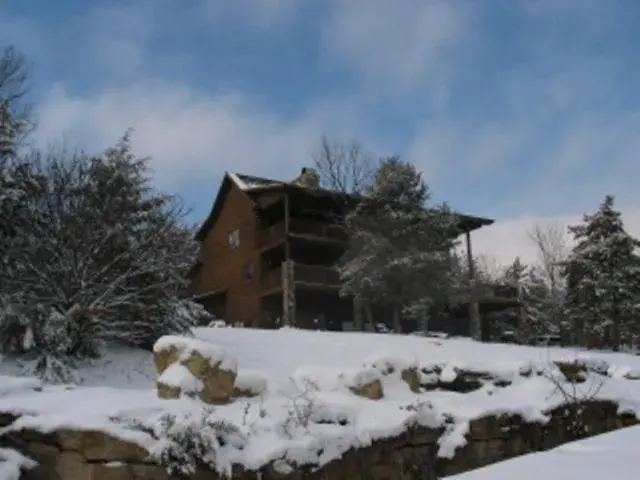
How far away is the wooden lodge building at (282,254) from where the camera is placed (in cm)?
2705

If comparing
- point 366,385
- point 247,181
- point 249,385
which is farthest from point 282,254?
point 249,385

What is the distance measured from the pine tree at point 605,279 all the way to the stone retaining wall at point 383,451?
17.6 metres

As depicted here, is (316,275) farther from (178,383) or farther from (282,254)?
(178,383)

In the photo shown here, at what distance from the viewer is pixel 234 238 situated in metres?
32.7

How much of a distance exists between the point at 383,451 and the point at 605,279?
2201 centimetres

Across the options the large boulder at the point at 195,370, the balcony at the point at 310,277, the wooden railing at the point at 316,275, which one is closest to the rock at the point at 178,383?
the large boulder at the point at 195,370

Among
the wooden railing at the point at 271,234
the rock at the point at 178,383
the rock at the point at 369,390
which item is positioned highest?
the wooden railing at the point at 271,234

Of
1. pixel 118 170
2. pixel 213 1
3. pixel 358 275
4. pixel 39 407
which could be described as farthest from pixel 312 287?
pixel 39 407

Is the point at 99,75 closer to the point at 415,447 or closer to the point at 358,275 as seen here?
the point at 415,447

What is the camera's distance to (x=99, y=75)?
1318 centimetres

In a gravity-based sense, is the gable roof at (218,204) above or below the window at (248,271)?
above

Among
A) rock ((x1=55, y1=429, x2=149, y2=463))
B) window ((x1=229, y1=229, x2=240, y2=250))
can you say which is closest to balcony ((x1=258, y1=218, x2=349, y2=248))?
window ((x1=229, y1=229, x2=240, y2=250))

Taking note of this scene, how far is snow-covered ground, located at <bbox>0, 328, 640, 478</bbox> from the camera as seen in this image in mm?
7051

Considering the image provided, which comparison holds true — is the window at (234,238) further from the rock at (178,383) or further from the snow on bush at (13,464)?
the snow on bush at (13,464)
